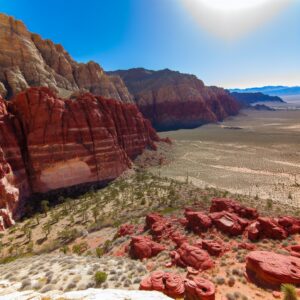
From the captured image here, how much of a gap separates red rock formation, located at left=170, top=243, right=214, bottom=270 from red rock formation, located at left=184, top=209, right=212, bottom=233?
11.9ft

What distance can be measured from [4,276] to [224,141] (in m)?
68.8

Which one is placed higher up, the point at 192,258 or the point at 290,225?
the point at 192,258

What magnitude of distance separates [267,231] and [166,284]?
27.6 feet

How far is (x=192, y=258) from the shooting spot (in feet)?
34.7

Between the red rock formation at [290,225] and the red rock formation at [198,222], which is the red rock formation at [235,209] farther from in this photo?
the red rock formation at [198,222]

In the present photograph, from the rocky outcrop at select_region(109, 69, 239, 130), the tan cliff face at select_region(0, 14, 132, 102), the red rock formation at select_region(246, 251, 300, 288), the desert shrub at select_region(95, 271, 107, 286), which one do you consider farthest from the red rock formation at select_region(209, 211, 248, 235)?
the rocky outcrop at select_region(109, 69, 239, 130)

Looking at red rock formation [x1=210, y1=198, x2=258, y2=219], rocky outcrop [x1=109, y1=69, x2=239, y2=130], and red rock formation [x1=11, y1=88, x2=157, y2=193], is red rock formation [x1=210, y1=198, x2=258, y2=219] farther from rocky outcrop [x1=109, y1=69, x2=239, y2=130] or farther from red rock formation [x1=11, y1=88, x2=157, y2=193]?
rocky outcrop [x1=109, y1=69, x2=239, y2=130]

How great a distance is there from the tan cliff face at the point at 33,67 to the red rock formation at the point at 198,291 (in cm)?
4863

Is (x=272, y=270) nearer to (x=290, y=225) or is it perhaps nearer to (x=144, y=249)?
(x=290, y=225)

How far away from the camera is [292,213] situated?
19.2 meters

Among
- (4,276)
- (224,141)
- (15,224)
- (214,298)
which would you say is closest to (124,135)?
(15,224)

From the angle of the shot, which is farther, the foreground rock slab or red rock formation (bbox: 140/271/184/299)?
red rock formation (bbox: 140/271/184/299)

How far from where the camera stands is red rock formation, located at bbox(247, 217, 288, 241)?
41.7ft

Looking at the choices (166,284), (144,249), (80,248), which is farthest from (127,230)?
(166,284)
